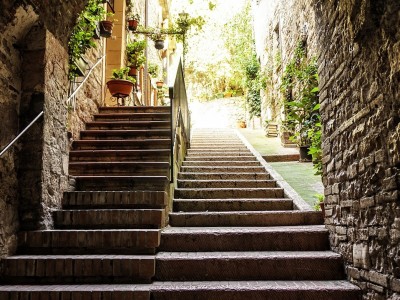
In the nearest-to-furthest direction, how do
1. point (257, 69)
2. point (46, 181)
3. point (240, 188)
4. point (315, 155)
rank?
point (46, 181) < point (315, 155) < point (240, 188) < point (257, 69)

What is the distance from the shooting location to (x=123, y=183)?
157 inches

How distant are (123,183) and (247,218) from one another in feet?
4.56

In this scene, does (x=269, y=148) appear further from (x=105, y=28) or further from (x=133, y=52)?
(x=105, y=28)

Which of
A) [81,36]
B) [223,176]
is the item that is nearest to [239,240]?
[223,176]

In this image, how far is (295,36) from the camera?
881 centimetres

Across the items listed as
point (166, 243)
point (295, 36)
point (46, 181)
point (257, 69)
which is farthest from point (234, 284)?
point (257, 69)

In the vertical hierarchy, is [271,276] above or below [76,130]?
below

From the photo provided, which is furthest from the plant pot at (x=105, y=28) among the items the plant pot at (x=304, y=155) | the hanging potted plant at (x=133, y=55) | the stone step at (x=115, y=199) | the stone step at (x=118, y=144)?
the plant pot at (x=304, y=155)

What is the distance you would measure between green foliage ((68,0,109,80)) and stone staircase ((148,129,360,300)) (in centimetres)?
212

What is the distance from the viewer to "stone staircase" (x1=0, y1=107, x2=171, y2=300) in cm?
277

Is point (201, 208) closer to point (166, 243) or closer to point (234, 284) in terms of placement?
point (166, 243)

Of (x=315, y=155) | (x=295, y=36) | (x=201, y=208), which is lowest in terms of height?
(x=201, y=208)

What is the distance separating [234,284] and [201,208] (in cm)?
155

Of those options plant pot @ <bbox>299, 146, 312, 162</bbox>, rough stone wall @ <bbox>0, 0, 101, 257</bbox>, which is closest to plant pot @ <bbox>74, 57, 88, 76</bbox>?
rough stone wall @ <bbox>0, 0, 101, 257</bbox>
